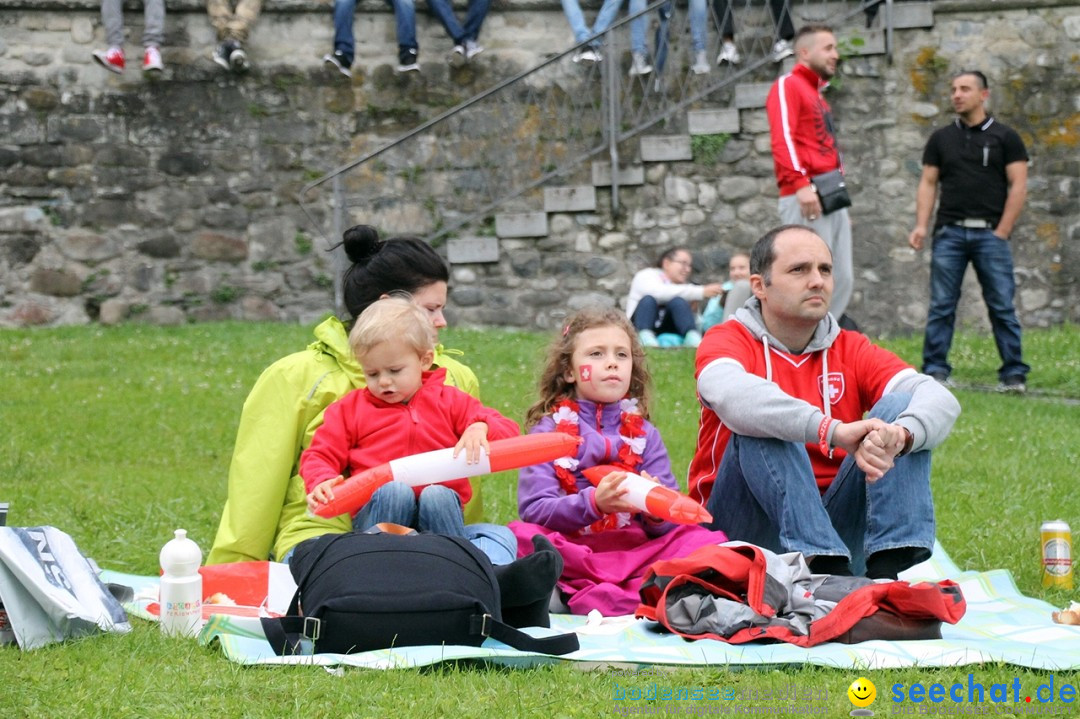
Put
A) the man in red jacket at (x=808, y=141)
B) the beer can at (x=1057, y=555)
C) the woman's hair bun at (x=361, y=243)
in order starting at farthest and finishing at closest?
the man in red jacket at (x=808, y=141) < the woman's hair bun at (x=361, y=243) < the beer can at (x=1057, y=555)

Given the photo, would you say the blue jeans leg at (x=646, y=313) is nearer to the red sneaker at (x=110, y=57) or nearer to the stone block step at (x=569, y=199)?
the stone block step at (x=569, y=199)

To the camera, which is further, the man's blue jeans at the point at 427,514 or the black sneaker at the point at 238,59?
the black sneaker at the point at 238,59

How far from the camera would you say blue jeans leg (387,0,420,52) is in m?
12.0

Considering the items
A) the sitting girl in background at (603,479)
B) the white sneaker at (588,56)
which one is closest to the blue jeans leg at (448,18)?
the white sneaker at (588,56)

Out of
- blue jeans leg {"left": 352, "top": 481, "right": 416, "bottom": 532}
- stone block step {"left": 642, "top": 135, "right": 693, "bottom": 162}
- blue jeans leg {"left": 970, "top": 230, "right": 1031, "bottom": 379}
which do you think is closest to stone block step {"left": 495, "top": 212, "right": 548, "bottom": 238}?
stone block step {"left": 642, "top": 135, "right": 693, "bottom": 162}

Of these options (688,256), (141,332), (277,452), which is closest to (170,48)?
(141,332)

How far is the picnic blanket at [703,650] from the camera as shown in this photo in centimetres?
327

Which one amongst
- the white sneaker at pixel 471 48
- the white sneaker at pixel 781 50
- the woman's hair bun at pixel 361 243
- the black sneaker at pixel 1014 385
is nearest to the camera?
the woman's hair bun at pixel 361 243

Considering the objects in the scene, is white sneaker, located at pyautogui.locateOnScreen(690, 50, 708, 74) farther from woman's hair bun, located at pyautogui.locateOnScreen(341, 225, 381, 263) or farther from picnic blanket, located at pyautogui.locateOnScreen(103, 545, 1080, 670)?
picnic blanket, located at pyautogui.locateOnScreen(103, 545, 1080, 670)

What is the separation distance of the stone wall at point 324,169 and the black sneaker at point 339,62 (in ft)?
0.45

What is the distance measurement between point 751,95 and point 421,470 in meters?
8.56

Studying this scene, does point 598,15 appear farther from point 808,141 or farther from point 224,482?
point 224,482

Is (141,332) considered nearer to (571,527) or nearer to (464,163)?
(464,163)

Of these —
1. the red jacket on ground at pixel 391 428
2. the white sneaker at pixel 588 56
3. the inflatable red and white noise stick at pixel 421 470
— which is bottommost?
the inflatable red and white noise stick at pixel 421 470
